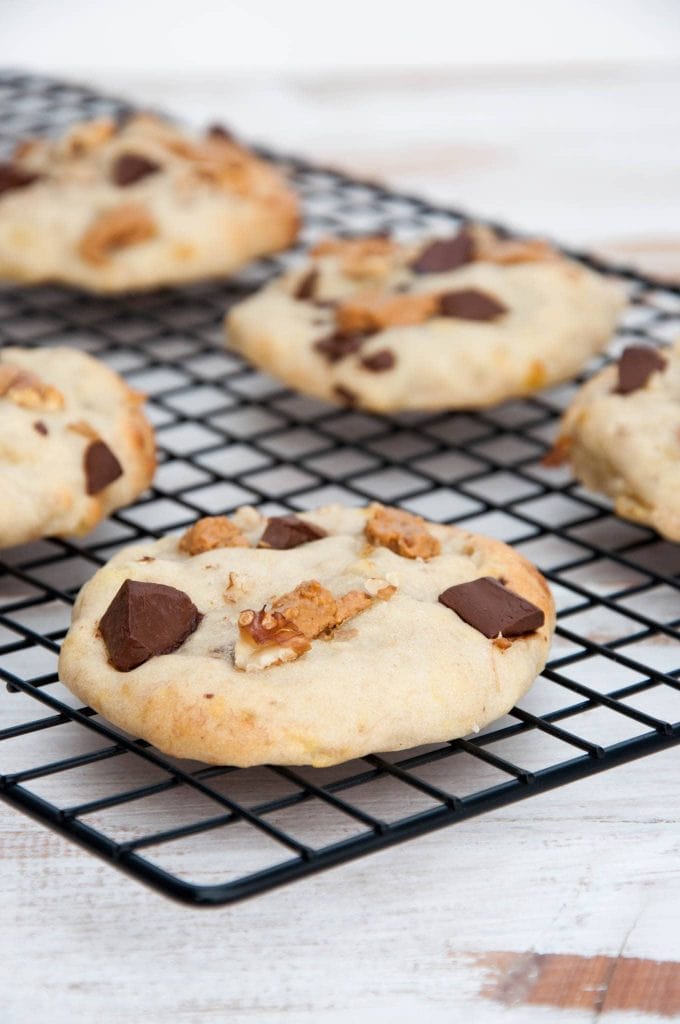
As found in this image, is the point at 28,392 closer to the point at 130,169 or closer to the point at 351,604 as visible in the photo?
the point at 351,604

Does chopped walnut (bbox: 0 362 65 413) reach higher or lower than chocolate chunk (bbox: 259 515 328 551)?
higher

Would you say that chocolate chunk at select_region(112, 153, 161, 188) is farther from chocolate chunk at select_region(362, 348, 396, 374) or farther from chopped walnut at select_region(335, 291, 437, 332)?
chocolate chunk at select_region(362, 348, 396, 374)

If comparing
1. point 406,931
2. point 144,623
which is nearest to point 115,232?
point 144,623

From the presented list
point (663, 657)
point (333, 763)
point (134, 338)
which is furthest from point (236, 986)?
point (134, 338)

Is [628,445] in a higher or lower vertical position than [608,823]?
higher

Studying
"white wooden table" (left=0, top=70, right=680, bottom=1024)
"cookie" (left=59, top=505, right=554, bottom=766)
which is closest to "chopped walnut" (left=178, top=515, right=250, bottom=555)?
"cookie" (left=59, top=505, right=554, bottom=766)

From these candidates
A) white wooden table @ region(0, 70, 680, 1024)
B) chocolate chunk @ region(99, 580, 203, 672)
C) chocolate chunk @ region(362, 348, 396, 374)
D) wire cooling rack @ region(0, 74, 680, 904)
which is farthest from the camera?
chocolate chunk @ region(362, 348, 396, 374)

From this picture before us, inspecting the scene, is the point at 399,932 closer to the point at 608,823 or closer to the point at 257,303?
the point at 608,823
